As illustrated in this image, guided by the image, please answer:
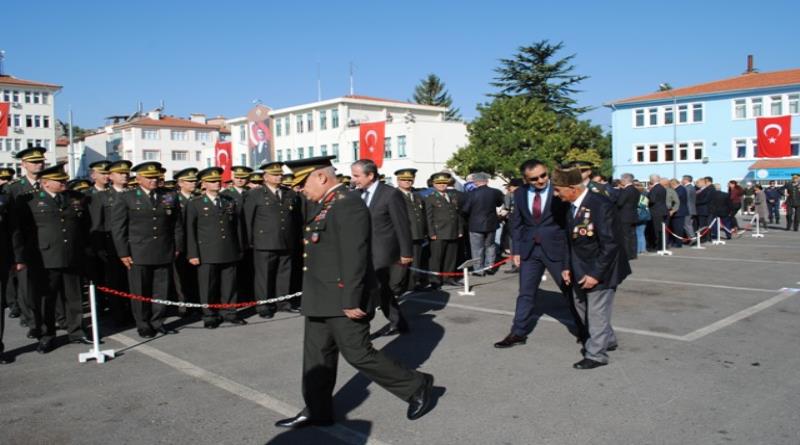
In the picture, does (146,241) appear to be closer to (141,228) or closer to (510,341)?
(141,228)

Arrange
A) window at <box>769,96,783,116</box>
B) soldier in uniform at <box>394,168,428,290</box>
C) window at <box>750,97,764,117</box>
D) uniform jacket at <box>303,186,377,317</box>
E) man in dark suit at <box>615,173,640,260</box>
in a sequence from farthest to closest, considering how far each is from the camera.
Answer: window at <box>750,97,764,117</box> → window at <box>769,96,783,116</box> → man in dark suit at <box>615,173,640,260</box> → soldier in uniform at <box>394,168,428,290</box> → uniform jacket at <box>303,186,377,317</box>

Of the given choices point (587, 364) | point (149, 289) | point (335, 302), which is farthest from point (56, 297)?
point (587, 364)

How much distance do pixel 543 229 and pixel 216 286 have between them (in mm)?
4450

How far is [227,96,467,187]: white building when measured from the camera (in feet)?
197

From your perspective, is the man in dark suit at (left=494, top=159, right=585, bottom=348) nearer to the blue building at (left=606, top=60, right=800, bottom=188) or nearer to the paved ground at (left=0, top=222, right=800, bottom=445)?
the paved ground at (left=0, top=222, right=800, bottom=445)

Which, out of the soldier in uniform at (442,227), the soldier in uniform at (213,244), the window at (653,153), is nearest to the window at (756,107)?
the window at (653,153)

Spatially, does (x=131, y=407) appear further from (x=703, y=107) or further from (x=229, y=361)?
(x=703, y=107)

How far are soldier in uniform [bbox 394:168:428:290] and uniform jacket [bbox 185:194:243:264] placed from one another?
3.09 meters

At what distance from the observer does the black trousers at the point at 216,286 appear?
8.37 m

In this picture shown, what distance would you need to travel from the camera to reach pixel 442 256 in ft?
37.7

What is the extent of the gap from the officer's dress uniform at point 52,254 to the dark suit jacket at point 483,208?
6570 millimetres

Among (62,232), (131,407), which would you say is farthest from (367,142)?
(131,407)

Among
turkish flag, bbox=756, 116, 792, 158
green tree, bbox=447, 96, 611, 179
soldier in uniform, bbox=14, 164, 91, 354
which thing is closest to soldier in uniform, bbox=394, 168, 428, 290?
soldier in uniform, bbox=14, 164, 91, 354

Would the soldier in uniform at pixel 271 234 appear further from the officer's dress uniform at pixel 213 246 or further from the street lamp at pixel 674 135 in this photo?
the street lamp at pixel 674 135
